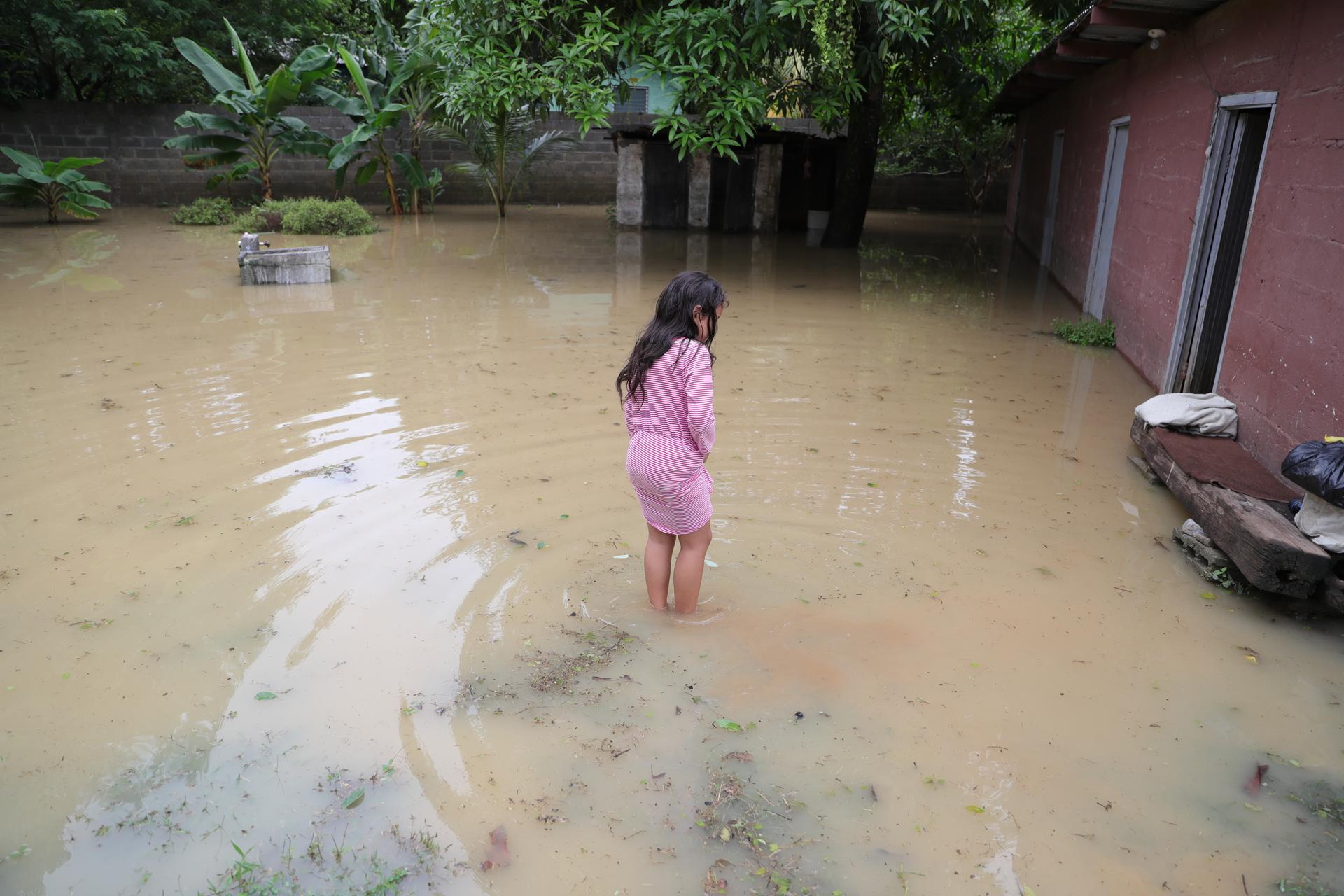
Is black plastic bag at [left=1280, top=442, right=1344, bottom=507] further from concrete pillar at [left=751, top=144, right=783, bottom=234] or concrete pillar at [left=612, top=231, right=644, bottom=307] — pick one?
concrete pillar at [left=751, top=144, right=783, bottom=234]

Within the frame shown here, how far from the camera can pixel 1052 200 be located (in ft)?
46.5

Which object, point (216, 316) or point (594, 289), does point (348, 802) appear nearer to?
point (216, 316)

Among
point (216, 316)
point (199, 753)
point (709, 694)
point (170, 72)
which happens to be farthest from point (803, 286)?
point (170, 72)

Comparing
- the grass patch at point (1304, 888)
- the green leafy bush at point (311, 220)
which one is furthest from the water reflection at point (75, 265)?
the grass patch at point (1304, 888)

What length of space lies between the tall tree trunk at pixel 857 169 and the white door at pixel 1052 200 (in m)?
2.71

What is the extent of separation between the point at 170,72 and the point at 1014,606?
65.8 ft

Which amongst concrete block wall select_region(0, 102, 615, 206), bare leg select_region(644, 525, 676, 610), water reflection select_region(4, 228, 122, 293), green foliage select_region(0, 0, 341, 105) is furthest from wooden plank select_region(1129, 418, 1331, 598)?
green foliage select_region(0, 0, 341, 105)

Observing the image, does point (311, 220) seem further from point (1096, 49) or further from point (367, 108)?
point (1096, 49)

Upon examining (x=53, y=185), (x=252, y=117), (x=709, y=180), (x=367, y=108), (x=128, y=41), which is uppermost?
(x=128, y=41)

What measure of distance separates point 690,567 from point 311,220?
1389 cm

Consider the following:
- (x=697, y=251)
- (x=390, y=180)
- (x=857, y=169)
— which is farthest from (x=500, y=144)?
(x=857, y=169)

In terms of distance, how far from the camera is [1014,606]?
13.3 ft

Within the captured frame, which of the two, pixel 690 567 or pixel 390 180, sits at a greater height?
pixel 390 180

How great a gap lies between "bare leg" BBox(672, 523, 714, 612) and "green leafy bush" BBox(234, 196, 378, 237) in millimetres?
13595
